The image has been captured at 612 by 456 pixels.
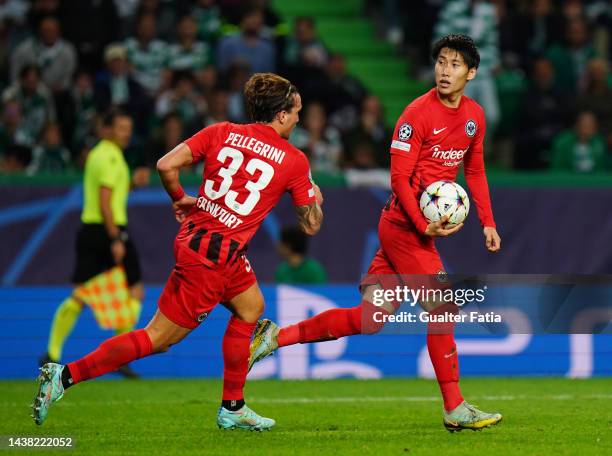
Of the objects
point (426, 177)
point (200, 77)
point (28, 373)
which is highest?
point (200, 77)

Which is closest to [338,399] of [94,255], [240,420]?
[240,420]

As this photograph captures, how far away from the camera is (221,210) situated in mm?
7949

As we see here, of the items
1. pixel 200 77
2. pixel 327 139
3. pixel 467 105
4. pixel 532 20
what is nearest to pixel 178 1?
pixel 200 77

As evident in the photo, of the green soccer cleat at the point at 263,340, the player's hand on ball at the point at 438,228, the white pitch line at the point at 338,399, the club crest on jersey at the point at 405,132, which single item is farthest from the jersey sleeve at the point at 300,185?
the white pitch line at the point at 338,399

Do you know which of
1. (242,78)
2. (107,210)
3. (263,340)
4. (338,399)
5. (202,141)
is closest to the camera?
(202,141)

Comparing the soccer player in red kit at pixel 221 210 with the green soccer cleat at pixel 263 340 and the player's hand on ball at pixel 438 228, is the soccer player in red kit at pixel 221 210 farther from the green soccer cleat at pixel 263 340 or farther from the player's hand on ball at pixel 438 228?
the player's hand on ball at pixel 438 228

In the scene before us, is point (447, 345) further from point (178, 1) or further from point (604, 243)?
point (178, 1)

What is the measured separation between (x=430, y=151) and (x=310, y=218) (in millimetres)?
861

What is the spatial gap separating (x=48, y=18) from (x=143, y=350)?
9.10 m

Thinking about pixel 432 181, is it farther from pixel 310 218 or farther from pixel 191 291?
pixel 191 291

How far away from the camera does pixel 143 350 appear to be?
7953 millimetres

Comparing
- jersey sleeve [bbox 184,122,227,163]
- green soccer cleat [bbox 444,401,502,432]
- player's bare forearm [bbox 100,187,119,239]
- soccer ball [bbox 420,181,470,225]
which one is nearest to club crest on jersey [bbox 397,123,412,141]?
soccer ball [bbox 420,181,470,225]

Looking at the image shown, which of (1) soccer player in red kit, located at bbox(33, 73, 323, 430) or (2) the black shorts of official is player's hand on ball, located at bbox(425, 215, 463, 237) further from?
(2) the black shorts of official

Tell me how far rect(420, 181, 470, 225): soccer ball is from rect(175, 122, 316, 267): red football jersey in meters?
0.69
